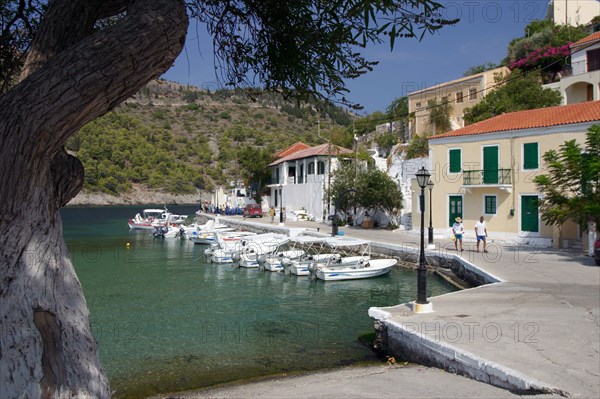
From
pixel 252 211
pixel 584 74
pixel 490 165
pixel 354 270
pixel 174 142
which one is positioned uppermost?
pixel 174 142

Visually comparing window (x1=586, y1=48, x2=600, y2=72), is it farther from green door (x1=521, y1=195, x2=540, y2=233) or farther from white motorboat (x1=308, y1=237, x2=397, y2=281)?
white motorboat (x1=308, y1=237, x2=397, y2=281)

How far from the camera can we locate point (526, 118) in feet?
89.0

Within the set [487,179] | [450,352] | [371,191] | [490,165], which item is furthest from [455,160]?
[450,352]

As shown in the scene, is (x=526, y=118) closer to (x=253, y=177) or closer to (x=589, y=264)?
(x=589, y=264)

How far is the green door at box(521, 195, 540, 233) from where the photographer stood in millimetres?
25375

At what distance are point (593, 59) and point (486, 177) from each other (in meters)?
17.1

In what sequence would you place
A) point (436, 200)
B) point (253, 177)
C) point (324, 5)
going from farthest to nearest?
point (253, 177) → point (436, 200) → point (324, 5)

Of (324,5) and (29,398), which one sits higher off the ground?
(324,5)

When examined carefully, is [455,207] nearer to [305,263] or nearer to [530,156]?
[530,156]

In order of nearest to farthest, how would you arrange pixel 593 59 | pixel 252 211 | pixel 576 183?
pixel 576 183, pixel 593 59, pixel 252 211

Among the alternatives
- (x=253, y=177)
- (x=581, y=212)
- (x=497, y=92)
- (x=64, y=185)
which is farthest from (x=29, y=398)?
(x=253, y=177)

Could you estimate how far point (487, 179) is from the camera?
1061 inches

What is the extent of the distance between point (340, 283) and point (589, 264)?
9366 mm

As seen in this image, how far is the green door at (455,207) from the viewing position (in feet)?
94.2
